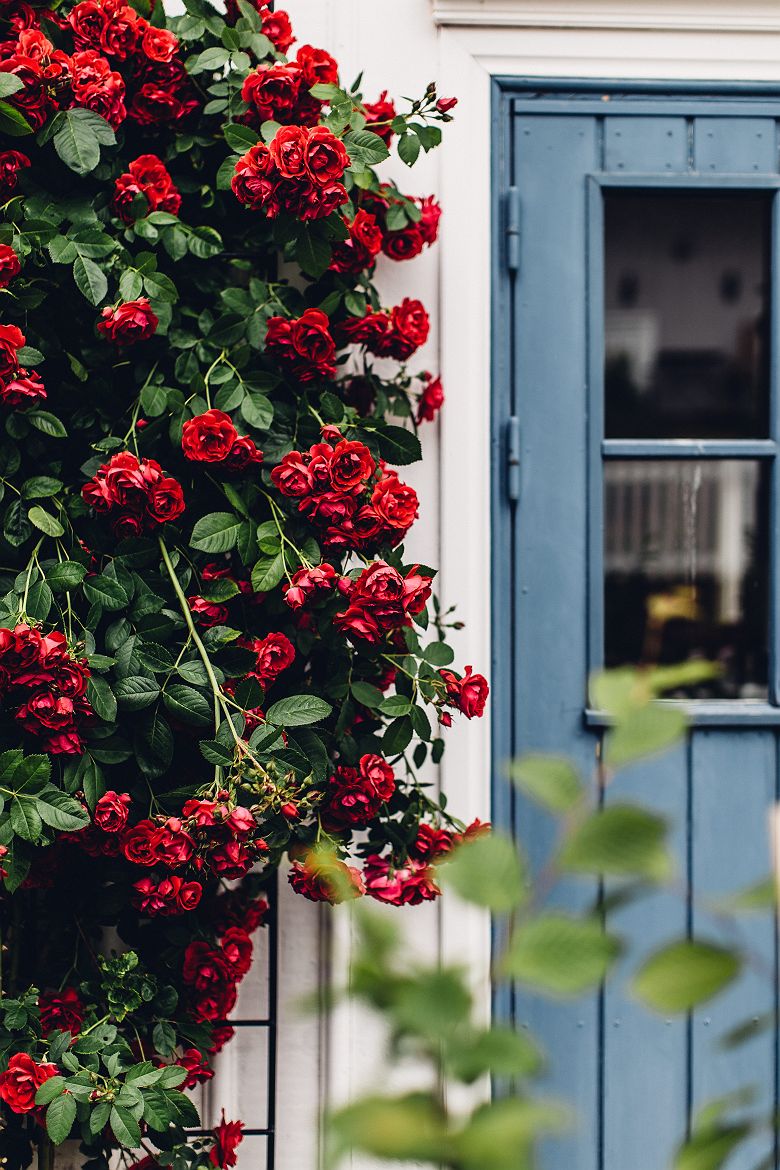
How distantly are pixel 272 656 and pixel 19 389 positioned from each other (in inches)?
23.0

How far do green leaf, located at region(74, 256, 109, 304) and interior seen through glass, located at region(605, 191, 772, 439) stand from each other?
3.33 ft

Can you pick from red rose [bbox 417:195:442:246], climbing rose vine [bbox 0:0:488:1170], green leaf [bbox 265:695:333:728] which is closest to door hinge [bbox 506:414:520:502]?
climbing rose vine [bbox 0:0:488:1170]

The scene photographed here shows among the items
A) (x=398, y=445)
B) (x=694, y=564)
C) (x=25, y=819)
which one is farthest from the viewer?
(x=694, y=564)

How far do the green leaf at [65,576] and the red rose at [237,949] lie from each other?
26.3 inches

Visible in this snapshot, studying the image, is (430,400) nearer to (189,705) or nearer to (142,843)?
(189,705)

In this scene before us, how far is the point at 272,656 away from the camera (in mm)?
1484

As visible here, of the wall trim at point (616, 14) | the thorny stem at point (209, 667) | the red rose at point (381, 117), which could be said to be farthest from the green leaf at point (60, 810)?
the wall trim at point (616, 14)

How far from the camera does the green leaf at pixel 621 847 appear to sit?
408 millimetres

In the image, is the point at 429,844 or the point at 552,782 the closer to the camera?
the point at 552,782

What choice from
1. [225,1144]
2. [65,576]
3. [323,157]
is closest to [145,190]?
[323,157]

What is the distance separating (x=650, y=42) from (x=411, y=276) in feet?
2.13

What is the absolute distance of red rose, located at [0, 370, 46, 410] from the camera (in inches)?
58.3

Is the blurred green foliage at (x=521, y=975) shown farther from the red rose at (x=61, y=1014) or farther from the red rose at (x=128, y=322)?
the red rose at (x=61, y=1014)

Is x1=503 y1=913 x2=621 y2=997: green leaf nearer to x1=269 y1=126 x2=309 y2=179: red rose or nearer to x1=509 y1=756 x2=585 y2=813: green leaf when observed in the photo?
x1=509 y1=756 x2=585 y2=813: green leaf
